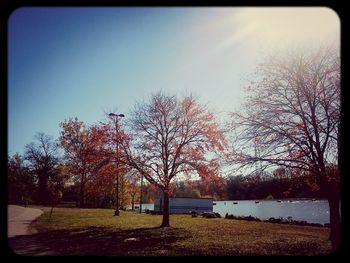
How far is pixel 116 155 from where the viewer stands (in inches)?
770

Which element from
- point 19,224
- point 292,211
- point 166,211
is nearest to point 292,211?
point 292,211

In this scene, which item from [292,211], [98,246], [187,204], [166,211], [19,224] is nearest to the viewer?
[98,246]

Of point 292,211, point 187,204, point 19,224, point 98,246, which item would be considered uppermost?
point 98,246

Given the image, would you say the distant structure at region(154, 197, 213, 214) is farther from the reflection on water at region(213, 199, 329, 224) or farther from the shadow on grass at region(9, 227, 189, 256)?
the shadow on grass at region(9, 227, 189, 256)

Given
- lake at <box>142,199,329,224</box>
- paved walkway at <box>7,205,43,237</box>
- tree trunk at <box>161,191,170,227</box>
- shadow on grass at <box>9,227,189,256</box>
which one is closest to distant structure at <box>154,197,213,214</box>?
lake at <box>142,199,329,224</box>

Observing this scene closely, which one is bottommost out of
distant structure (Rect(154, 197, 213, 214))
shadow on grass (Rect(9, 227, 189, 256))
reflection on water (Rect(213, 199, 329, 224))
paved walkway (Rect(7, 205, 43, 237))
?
reflection on water (Rect(213, 199, 329, 224))

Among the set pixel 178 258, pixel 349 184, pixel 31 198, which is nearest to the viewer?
pixel 349 184

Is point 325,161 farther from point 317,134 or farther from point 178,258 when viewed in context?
point 178,258

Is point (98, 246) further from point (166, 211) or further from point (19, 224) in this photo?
point (19, 224)

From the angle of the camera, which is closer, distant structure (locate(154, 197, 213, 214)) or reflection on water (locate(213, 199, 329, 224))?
reflection on water (locate(213, 199, 329, 224))

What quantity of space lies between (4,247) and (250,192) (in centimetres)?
1137
